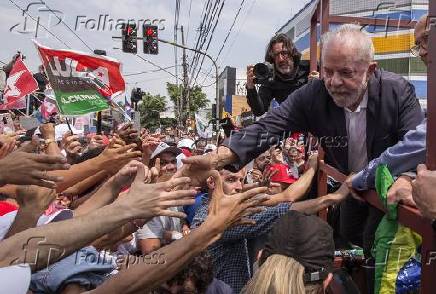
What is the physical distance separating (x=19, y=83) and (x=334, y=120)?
6.72m

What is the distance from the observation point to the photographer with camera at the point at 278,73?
12.7 feet

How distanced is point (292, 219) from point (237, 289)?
3.21ft

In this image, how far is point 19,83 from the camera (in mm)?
7836

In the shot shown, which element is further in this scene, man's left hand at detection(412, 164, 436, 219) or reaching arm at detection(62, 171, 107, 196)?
reaching arm at detection(62, 171, 107, 196)

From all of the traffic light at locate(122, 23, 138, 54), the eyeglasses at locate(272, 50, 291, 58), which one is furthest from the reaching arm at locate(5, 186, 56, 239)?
the traffic light at locate(122, 23, 138, 54)

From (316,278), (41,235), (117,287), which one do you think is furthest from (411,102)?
(41,235)

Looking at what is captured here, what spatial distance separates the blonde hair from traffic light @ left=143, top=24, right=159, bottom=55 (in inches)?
487

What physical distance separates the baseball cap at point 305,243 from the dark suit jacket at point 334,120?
73cm

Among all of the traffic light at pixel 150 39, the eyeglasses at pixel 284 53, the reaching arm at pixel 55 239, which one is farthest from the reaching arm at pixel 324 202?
the traffic light at pixel 150 39

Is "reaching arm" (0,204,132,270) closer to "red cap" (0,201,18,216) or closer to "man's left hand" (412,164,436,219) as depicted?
"red cap" (0,201,18,216)

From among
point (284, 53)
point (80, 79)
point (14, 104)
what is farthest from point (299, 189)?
point (14, 104)

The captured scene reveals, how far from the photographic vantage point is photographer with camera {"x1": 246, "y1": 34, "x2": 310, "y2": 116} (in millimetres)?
3869

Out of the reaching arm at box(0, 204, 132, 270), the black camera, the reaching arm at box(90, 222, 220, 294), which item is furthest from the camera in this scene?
Answer: the black camera

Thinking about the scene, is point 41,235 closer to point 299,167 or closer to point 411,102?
point 411,102
